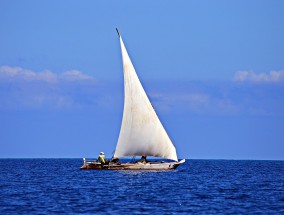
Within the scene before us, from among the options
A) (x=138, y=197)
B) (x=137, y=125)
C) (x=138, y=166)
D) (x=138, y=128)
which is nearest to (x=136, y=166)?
(x=138, y=166)

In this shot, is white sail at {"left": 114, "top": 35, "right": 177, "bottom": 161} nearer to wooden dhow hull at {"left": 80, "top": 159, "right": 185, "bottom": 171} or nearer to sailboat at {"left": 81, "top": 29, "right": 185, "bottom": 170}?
sailboat at {"left": 81, "top": 29, "right": 185, "bottom": 170}

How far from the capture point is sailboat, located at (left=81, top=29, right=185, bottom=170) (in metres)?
76.5

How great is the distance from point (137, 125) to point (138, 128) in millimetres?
314

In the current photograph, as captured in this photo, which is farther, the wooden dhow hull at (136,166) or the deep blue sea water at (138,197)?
the wooden dhow hull at (136,166)

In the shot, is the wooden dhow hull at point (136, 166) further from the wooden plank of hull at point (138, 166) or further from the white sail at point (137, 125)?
the white sail at point (137, 125)

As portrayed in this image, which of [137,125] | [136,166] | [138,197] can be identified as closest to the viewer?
[138,197]

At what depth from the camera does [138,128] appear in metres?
77.0

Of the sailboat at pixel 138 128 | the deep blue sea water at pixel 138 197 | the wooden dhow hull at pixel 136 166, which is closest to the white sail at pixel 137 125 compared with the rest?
the sailboat at pixel 138 128

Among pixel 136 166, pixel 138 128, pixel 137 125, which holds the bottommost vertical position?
pixel 136 166

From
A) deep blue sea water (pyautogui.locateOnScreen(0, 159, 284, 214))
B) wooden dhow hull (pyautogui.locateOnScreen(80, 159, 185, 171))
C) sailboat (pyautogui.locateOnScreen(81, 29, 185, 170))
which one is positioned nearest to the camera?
deep blue sea water (pyautogui.locateOnScreen(0, 159, 284, 214))

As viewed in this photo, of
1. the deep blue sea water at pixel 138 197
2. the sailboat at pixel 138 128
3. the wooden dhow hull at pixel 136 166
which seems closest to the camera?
the deep blue sea water at pixel 138 197

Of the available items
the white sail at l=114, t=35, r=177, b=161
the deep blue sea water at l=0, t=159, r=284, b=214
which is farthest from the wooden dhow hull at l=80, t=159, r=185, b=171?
the deep blue sea water at l=0, t=159, r=284, b=214

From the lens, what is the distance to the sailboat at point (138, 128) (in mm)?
76500

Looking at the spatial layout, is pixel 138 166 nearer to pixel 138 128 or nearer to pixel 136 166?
pixel 136 166
